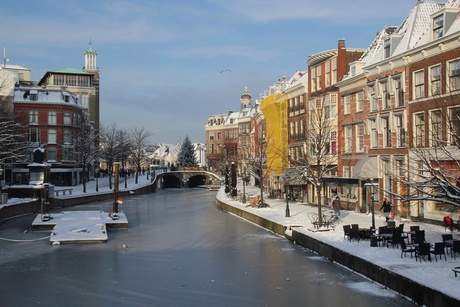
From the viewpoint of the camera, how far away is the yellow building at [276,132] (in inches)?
2210

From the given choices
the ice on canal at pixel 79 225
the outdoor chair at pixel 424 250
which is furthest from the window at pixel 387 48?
the ice on canal at pixel 79 225

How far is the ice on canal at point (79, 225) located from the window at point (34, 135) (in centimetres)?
3658

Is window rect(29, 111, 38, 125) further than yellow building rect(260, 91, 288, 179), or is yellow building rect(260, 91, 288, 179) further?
window rect(29, 111, 38, 125)

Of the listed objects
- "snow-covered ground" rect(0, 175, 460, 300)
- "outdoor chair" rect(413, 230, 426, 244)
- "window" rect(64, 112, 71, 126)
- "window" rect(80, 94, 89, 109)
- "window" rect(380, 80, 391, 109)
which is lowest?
"snow-covered ground" rect(0, 175, 460, 300)

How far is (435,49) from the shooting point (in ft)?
95.7

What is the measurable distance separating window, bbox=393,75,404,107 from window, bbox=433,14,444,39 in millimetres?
4156

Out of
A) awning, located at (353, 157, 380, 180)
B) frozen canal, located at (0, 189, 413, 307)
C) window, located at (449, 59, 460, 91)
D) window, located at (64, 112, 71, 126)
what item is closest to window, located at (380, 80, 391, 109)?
awning, located at (353, 157, 380, 180)

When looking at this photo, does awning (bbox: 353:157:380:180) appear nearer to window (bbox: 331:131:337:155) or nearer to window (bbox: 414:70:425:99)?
window (bbox: 414:70:425:99)

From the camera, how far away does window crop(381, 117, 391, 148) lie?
34781 millimetres

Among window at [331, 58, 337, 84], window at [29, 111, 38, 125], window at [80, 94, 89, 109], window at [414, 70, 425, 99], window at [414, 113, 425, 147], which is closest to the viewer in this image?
window at [414, 113, 425, 147]

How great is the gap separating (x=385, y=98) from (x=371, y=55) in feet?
16.0

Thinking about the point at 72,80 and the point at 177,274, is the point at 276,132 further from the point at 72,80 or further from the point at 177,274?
the point at 72,80

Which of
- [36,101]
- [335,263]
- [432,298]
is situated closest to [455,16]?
[335,263]

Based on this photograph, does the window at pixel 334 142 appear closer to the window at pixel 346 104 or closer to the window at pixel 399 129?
the window at pixel 346 104
